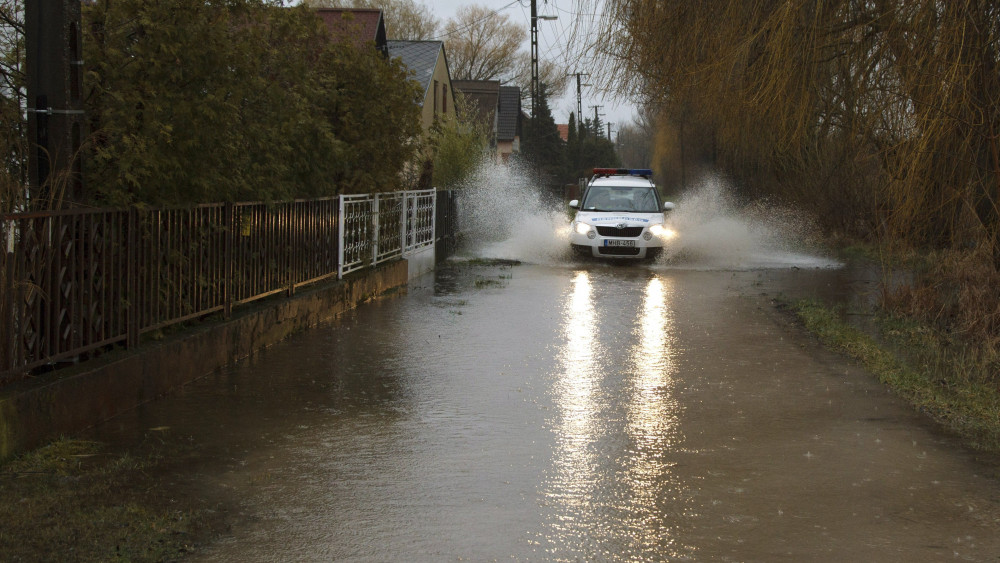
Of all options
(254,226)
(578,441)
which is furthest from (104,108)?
→ (578,441)

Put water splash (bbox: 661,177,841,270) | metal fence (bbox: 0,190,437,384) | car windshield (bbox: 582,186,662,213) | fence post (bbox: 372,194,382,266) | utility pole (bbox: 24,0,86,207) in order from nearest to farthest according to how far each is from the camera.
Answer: metal fence (bbox: 0,190,437,384)
utility pole (bbox: 24,0,86,207)
fence post (bbox: 372,194,382,266)
water splash (bbox: 661,177,841,270)
car windshield (bbox: 582,186,662,213)

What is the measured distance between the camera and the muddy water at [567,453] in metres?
4.93

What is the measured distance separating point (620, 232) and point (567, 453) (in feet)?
50.6

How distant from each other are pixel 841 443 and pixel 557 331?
209 inches

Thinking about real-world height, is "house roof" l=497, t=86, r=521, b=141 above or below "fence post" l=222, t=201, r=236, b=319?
above

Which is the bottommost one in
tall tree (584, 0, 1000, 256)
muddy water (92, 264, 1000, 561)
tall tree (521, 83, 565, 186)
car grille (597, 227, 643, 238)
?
muddy water (92, 264, 1000, 561)

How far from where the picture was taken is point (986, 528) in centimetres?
511

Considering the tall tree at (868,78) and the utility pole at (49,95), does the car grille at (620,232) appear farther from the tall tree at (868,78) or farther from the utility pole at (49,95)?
the utility pole at (49,95)

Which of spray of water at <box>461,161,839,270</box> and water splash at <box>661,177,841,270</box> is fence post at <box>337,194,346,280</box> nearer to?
spray of water at <box>461,161,839,270</box>

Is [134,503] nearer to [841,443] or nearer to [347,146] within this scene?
[841,443]

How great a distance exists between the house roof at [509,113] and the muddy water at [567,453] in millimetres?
76122

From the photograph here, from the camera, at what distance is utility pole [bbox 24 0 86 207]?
7164 millimetres

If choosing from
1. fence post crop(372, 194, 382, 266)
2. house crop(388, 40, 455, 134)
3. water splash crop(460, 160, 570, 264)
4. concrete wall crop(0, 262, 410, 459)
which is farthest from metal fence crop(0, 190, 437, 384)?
house crop(388, 40, 455, 134)

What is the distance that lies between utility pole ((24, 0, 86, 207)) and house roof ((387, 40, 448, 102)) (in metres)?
39.3
